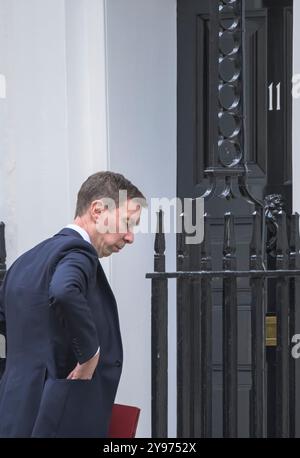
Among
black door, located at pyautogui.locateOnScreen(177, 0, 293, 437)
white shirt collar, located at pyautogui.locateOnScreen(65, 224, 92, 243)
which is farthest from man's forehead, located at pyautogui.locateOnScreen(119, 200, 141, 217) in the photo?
black door, located at pyautogui.locateOnScreen(177, 0, 293, 437)

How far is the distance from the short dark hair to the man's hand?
62 cm

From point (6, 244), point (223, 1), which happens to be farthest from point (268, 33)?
point (6, 244)

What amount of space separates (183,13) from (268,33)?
0.49 meters

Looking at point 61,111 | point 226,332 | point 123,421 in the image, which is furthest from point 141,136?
point 123,421

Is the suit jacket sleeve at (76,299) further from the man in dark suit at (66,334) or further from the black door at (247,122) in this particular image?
the black door at (247,122)

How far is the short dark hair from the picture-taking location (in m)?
4.70

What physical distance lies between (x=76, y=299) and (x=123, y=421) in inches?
26.8

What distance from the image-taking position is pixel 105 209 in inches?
185

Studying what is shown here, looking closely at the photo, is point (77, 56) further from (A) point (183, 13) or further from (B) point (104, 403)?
(B) point (104, 403)

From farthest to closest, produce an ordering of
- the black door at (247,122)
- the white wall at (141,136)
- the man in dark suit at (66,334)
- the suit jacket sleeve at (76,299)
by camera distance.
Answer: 1. the black door at (247,122)
2. the white wall at (141,136)
3. the man in dark suit at (66,334)
4. the suit jacket sleeve at (76,299)

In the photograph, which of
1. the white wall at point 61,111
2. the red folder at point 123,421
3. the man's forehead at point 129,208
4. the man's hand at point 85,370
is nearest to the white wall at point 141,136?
the white wall at point 61,111

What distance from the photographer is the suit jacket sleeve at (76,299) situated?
4.28 metres

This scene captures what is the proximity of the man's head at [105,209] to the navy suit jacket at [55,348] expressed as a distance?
0.10 meters

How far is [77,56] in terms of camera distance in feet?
19.5
